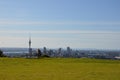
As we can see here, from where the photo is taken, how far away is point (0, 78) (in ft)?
79.1

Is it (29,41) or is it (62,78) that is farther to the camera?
(29,41)

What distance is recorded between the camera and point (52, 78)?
82.2 feet

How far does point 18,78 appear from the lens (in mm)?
24719

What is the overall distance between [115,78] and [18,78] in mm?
7722

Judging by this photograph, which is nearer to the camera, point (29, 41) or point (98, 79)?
point (98, 79)

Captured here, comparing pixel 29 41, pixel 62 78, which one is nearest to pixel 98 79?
pixel 62 78

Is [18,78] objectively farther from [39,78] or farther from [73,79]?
[73,79]

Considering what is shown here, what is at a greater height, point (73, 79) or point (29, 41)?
point (29, 41)

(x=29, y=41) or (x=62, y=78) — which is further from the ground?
(x=29, y=41)

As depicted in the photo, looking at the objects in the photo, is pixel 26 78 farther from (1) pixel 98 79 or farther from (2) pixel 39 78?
(1) pixel 98 79

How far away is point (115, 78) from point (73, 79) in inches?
133

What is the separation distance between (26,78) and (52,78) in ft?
6.83

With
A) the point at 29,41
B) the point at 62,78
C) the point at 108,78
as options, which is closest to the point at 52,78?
the point at 62,78

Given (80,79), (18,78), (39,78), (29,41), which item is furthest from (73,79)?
(29,41)
